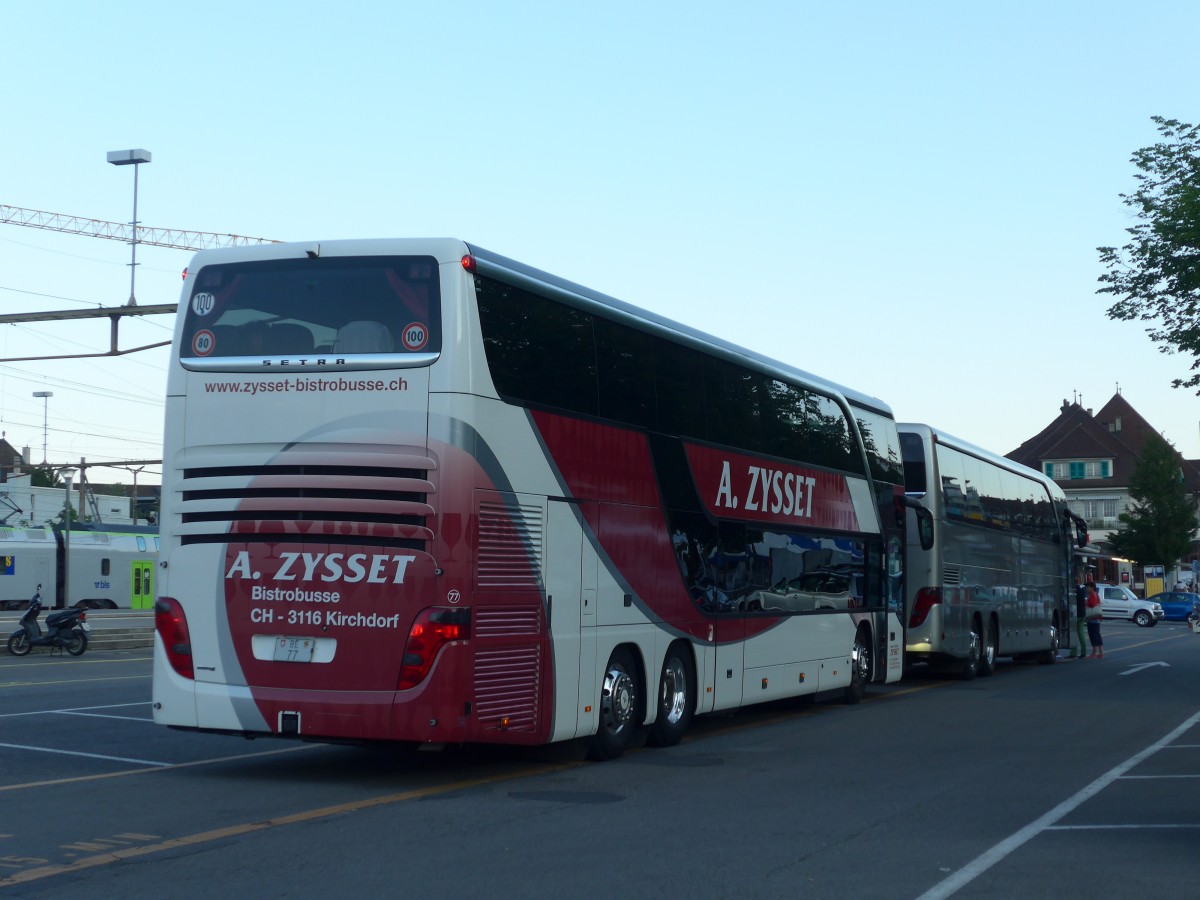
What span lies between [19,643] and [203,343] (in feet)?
67.4

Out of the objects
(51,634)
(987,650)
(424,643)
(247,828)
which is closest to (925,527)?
(987,650)

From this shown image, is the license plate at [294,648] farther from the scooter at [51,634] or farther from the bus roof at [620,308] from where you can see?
the scooter at [51,634]

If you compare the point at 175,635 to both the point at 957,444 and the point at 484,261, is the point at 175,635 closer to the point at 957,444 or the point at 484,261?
the point at 484,261

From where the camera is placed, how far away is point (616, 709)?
12.7 metres

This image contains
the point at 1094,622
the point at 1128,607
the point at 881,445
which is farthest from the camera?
the point at 1128,607

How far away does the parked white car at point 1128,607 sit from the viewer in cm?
6656

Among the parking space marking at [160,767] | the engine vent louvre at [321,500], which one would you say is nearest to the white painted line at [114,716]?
the parking space marking at [160,767]

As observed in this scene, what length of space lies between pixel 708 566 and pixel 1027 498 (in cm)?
1729

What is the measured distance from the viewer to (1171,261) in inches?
960

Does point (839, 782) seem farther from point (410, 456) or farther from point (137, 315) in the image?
point (137, 315)

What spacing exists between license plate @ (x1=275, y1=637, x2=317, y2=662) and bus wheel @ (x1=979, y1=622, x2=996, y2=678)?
18.0m

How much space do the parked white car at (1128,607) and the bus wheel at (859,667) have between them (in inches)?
1927

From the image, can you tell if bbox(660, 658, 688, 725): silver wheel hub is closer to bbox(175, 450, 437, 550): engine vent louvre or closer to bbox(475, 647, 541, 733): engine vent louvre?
bbox(475, 647, 541, 733): engine vent louvre

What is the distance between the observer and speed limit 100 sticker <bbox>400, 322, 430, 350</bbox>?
10508 mm
